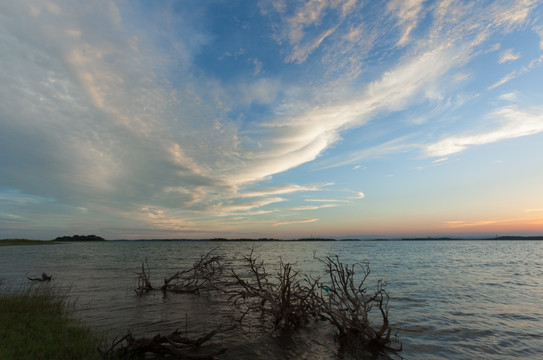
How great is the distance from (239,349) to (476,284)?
19959mm

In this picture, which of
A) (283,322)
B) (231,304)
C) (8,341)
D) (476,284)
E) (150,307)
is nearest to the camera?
(8,341)

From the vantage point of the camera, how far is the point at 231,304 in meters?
14.0

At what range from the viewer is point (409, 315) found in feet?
39.1

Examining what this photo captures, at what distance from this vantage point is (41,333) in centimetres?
794

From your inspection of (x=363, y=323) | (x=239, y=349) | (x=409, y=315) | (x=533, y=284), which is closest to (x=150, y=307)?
(x=239, y=349)

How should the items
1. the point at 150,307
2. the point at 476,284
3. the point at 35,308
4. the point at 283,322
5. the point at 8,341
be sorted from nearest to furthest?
the point at 8,341 → the point at 283,322 → the point at 35,308 → the point at 150,307 → the point at 476,284

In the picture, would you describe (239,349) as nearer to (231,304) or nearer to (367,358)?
(367,358)

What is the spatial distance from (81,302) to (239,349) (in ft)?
35.7

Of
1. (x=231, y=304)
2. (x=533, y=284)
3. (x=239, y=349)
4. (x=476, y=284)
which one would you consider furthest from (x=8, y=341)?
(x=533, y=284)

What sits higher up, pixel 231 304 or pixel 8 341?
pixel 8 341

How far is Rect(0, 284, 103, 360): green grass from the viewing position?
651 centimetres

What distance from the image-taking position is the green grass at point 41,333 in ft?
21.4

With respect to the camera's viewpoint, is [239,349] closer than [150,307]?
Yes

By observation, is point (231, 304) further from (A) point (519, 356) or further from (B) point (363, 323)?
(A) point (519, 356)
